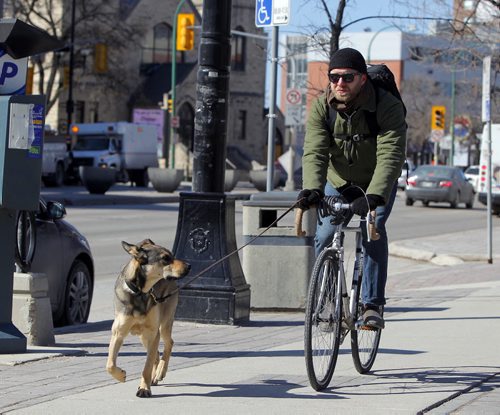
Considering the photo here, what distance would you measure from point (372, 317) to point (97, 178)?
1330 inches

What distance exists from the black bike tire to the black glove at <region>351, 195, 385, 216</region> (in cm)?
301

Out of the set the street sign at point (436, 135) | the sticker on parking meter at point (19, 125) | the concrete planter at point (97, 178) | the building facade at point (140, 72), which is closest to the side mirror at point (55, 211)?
the sticker on parking meter at point (19, 125)

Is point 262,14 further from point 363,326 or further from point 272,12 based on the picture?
point 363,326

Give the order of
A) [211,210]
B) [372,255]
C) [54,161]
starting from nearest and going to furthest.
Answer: [372,255] → [211,210] → [54,161]

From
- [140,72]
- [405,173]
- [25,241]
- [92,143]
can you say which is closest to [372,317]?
[25,241]

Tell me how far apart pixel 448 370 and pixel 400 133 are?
1.68 m

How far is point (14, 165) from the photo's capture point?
27.7ft

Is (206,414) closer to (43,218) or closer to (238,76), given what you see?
(43,218)

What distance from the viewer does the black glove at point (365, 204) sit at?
7.14 meters

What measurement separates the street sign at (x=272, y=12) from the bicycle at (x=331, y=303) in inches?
257

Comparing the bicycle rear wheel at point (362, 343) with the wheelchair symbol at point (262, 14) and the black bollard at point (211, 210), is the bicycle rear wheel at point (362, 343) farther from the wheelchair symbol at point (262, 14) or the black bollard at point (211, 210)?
the wheelchair symbol at point (262, 14)

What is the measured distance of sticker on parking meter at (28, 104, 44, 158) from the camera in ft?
27.7

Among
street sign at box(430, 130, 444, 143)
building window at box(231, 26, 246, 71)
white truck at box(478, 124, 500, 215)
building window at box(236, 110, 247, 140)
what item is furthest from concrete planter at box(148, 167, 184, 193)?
building window at box(231, 26, 246, 71)

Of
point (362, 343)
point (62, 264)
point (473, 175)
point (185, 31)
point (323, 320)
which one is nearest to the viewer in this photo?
point (323, 320)
